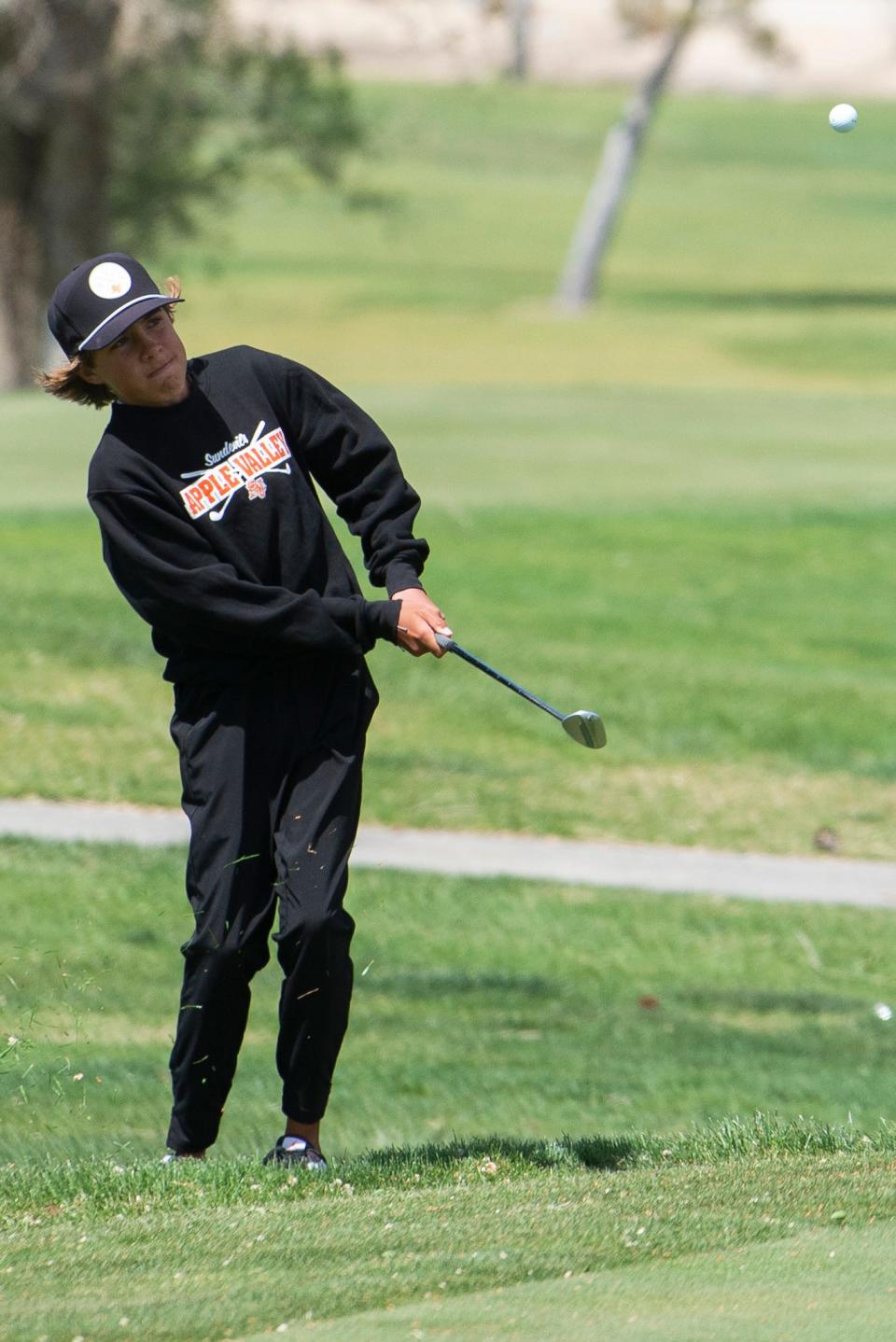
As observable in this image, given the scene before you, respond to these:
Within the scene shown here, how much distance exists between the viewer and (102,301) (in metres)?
4.68

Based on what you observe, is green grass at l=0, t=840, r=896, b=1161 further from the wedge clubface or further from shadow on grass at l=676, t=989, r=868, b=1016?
the wedge clubface

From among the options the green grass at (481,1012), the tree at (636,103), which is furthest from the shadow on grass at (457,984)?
the tree at (636,103)

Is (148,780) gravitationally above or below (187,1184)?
below

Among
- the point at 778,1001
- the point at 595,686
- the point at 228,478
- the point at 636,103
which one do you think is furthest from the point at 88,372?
the point at 636,103

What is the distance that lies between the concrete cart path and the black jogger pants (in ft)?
12.9

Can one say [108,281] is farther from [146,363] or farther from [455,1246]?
[455,1246]

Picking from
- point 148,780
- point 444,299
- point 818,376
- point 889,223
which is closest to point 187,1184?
point 148,780

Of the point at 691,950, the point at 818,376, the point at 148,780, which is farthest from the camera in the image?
the point at 818,376

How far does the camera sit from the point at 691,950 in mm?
8070

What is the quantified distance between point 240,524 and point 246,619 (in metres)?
0.25

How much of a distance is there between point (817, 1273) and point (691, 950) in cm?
423

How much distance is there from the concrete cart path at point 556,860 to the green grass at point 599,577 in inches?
8.8

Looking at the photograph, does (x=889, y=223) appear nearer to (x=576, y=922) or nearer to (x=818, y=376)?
(x=818, y=376)

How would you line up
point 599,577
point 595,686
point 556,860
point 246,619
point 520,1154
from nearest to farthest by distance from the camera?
point 246,619 → point 520,1154 → point 556,860 → point 595,686 → point 599,577
